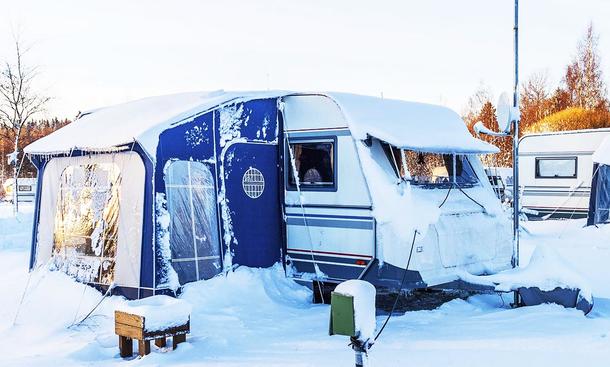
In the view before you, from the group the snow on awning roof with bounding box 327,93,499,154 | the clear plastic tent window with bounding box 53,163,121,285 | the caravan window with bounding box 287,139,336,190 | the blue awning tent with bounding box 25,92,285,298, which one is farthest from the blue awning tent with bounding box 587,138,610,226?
the clear plastic tent window with bounding box 53,163,121,285

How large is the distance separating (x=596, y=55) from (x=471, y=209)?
101ft

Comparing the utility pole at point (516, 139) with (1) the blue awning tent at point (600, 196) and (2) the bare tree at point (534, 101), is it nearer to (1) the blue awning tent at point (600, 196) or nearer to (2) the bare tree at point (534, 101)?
(1) the blue awning tent at point (600, 196)

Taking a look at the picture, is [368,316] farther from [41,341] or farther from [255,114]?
[255,114]

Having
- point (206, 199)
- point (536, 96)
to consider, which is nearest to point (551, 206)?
point (206, 199)

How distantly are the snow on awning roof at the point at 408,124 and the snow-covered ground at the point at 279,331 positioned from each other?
6.62ft

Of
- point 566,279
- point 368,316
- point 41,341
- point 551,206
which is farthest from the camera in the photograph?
point 551,206

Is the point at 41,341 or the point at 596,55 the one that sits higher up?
the point at 596,55

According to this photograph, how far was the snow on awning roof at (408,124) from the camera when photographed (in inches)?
307

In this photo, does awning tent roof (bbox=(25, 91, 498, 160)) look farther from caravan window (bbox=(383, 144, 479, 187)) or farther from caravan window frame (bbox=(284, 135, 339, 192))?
caravan window frame (bbox=(284, 135, 339, 192))

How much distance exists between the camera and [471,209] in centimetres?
845

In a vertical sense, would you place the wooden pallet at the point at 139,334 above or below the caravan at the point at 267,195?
below

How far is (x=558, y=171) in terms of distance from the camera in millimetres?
16844

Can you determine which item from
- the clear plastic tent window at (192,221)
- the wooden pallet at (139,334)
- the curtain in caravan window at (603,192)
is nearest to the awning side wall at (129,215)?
the clear plastic tent window at (192,221)

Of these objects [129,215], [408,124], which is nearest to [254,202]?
[129,215]
